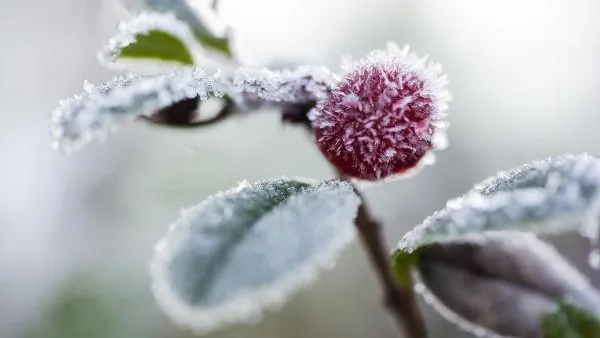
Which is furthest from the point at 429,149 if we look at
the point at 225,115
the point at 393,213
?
the point at 393,213

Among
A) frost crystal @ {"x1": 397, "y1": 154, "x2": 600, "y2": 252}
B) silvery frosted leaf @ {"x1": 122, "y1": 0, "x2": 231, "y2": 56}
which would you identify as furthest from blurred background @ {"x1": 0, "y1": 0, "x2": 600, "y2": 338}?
frost crystal @ {"x1": 397, "y1": 154, "x2": 600, "y2": 252}

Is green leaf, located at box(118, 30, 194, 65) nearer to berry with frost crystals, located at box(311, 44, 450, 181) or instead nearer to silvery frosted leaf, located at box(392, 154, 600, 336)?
berry with frost crystals, located at box(311, 44, 450, 181)

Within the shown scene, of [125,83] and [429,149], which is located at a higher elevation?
[125,83]

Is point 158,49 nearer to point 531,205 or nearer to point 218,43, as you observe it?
point 218,43

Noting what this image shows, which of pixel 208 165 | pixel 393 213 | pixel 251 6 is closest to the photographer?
pixel 251 6

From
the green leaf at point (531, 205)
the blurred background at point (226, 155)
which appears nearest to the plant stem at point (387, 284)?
the green leaf at point (531, 205)

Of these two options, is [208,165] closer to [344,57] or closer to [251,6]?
[251,6]

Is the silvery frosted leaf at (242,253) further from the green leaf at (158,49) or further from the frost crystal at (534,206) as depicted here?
the green leaf at (158,49)
